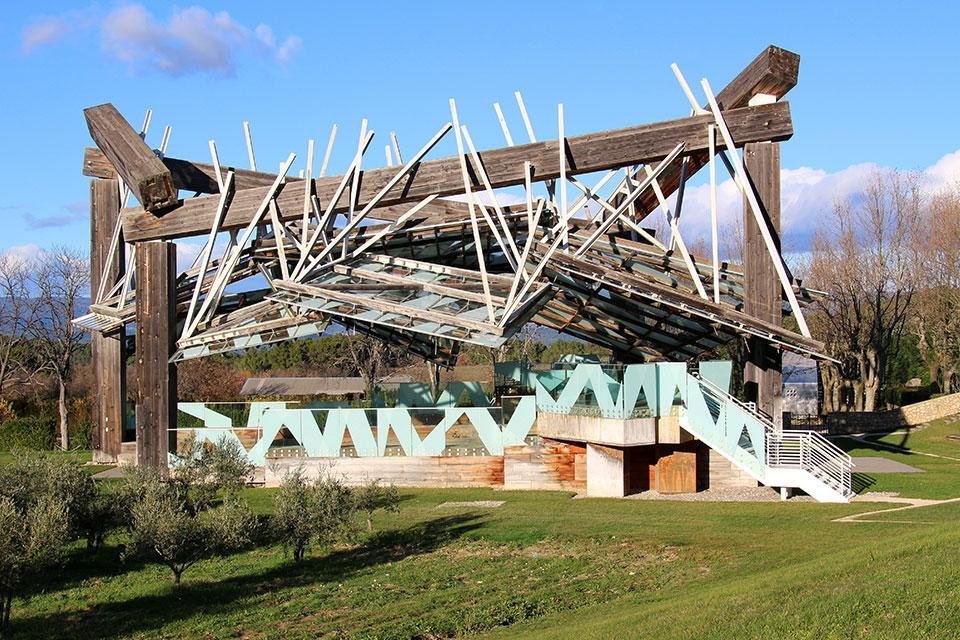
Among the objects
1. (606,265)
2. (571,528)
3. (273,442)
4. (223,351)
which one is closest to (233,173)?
(223,351)

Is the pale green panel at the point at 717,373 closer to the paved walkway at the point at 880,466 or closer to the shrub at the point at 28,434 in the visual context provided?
the paved walkway at the point at 880,466

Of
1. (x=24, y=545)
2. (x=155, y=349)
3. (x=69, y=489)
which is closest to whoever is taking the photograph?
(x=24, y=545)

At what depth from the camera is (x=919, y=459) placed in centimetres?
3231

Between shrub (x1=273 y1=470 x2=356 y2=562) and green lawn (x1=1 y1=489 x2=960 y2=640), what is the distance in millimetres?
512

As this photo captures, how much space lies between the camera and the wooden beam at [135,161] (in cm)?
2955

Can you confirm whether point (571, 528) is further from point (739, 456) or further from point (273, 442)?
point (273, 442)

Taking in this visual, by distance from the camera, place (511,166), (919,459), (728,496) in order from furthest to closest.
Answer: (919,459)
(511,166)
(728,496)

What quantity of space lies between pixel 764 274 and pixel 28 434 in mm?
32492

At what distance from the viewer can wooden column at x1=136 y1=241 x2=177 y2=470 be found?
3009cm

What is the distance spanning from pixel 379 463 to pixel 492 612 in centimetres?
1450

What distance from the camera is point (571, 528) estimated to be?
22.3 m

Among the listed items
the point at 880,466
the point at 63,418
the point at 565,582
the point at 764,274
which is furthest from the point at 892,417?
the point at 63,418

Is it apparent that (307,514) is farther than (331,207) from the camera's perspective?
No

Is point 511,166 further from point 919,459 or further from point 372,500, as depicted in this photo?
point 919,459
